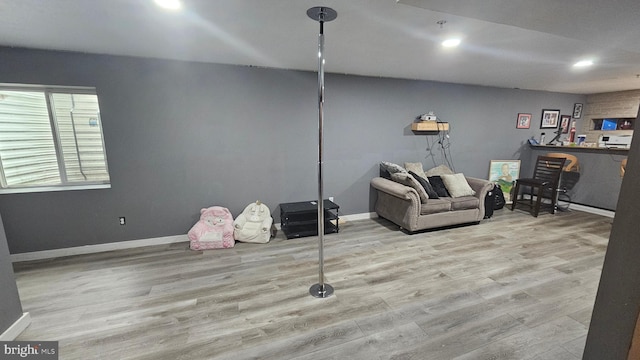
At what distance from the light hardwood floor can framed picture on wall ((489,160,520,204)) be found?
1.85 meters

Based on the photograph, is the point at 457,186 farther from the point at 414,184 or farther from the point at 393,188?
the point at 393,188

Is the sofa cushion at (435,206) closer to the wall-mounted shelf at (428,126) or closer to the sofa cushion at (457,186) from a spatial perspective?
the sofa cushion at (457,186)

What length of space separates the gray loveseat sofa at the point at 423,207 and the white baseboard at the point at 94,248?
9.51 feet

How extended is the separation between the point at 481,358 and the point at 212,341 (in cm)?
176

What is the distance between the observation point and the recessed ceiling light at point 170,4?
1687mm

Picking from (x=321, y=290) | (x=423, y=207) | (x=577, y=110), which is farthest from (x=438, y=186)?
(x=577, y=110)

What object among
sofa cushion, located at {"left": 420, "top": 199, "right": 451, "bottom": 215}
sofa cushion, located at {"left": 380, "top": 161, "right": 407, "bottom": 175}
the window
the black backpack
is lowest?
the black backpack

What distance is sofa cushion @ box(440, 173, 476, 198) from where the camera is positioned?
3.89m

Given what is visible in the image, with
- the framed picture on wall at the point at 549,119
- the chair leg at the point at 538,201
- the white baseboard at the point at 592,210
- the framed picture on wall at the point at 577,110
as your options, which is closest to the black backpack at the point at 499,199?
the chair leg at the point at 538,201

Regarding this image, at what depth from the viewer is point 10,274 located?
1790 millimetres

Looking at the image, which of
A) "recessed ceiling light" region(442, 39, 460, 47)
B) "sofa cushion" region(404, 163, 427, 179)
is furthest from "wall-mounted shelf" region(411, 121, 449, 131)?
"recessed ceiling light" region(442, 39, 460, 47)

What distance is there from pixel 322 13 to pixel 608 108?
6.99 metres

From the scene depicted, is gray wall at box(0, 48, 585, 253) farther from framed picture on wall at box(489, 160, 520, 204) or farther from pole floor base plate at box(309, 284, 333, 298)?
pole floor base plate at box(309, 284, 333, 298)

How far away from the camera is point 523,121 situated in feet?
16.7
